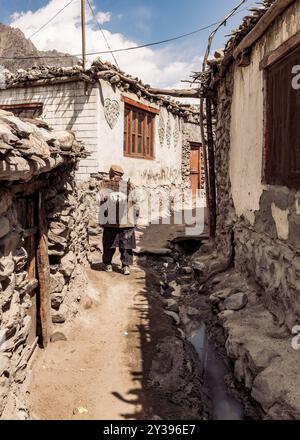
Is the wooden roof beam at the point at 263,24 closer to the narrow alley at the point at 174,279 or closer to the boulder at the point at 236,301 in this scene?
the narrow alley at the point at 174,279

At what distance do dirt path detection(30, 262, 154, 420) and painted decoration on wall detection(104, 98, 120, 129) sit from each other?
Result: 5583mm

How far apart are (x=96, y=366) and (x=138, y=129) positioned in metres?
9.09

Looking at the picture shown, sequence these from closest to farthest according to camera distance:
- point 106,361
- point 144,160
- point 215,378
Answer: point 215,378 < point 106,361 < point 144,160

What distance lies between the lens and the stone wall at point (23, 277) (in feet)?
9.48

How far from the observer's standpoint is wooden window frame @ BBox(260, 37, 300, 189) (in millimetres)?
3825

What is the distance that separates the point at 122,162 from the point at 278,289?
300 inches

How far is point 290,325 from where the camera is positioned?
152 inches

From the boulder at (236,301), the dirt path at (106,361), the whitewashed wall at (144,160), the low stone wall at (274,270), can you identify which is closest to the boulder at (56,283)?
the dirt path at (106,361)

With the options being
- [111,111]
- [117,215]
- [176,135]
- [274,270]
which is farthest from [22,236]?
[176,135]

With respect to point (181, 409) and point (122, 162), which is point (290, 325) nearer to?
point (181, 409)

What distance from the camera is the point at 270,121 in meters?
4.56

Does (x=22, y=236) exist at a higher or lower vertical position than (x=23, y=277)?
higher

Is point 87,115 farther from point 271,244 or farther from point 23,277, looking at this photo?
point 23,277
